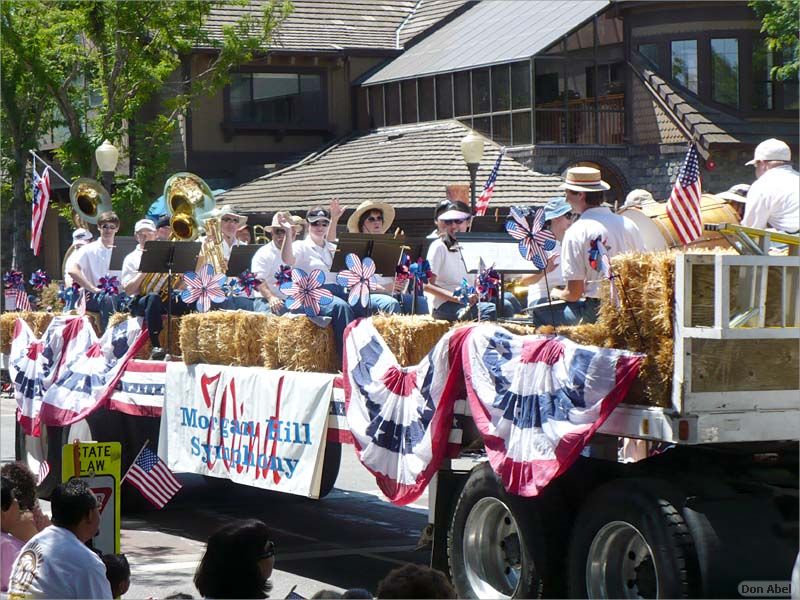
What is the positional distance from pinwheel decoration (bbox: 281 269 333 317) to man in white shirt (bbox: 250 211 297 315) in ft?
5.72

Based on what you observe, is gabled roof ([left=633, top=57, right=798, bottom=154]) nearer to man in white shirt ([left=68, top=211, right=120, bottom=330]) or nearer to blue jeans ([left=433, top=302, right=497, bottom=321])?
man in white shirt ([left=68, top=211, right=120, bottom=330])

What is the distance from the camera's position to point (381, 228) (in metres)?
12.6

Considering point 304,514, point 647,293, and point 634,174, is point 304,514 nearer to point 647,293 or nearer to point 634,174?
point 647,293

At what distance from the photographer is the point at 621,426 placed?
7.18 m

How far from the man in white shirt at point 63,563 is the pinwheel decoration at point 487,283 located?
3.46 m

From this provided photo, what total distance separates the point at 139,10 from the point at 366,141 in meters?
12.0

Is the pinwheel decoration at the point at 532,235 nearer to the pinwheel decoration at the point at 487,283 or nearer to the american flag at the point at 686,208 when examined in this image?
the pinwheel decoration at the point at 487,283

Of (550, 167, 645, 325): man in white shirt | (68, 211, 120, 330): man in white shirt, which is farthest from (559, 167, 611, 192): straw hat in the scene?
(68, 211, 120, 330): man in white shirt

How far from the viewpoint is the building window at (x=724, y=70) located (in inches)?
1296

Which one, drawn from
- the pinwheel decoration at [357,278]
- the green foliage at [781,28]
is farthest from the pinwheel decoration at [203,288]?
the green foliage at [781,28]

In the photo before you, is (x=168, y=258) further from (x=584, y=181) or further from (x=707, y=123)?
(x=707, y=123)

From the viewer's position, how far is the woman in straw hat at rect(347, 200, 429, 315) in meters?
10.7

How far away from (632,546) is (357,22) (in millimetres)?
34242

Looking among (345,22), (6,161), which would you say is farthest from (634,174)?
(6,161)
